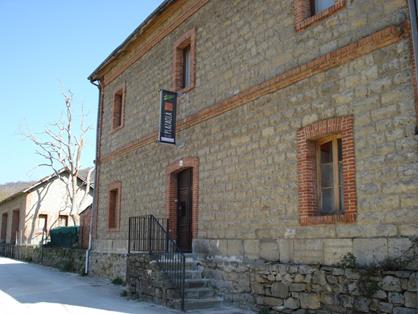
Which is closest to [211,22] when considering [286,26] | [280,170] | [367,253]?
[286,26]

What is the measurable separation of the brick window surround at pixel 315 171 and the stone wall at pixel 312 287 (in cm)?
77

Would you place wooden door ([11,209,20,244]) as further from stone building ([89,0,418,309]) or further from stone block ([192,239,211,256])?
stone block ([192,239,211,256])

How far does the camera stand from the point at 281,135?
842 centimetres

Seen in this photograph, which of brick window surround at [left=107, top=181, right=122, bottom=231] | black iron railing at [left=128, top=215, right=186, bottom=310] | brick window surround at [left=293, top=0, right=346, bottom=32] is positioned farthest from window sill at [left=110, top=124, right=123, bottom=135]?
brick window surround at [left=293, top=0, right=346, bottom=32]

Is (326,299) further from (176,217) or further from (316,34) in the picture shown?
(176,217)

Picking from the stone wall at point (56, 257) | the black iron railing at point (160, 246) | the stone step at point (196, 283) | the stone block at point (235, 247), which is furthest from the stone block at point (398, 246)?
A: the stone wall at point (56, 257)

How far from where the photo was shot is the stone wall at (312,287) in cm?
606

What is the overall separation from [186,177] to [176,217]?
1.05 meters

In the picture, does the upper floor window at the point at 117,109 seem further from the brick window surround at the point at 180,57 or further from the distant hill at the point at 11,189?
the distant hill at the point at 11,189

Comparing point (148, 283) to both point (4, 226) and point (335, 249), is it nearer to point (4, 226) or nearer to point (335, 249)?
point (335, 249)

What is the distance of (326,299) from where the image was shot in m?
6.98

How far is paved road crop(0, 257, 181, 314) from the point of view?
9023 millimetres

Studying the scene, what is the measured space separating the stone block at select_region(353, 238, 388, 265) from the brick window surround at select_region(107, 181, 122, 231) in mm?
9538

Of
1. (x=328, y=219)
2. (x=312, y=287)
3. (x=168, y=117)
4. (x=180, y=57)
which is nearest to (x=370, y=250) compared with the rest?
(x=328, y=219)
